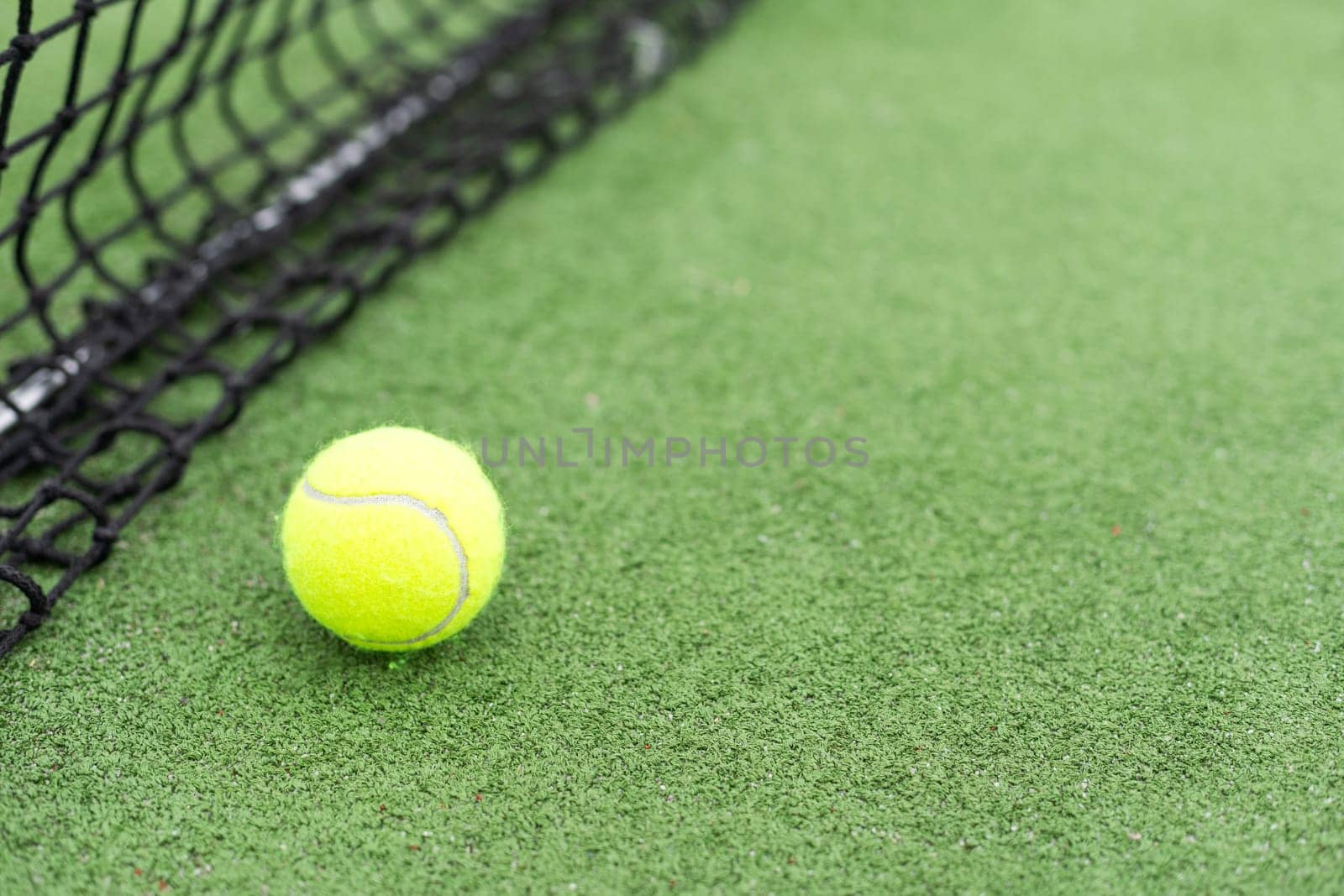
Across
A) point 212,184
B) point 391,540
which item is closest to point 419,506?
point 391,540

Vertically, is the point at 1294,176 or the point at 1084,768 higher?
the point at 1084,768

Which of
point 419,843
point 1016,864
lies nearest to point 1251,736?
point 1016,864

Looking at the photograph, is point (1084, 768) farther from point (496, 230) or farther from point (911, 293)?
point (496, 230)

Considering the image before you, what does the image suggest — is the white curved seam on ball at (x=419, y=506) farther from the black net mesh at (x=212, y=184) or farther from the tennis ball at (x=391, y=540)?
the black net mesh at (x=212, y=184)

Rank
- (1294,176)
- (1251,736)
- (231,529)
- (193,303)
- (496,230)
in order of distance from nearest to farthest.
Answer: (1251,736)
(231,529)
(193,303)
(496,230)
(1294,176)

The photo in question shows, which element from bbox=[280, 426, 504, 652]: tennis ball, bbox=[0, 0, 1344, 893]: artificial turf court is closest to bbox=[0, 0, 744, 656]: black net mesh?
bbox=[0, 0, 1344, 893]: artificial turf court

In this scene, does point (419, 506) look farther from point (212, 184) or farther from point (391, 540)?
point (212, 184)
